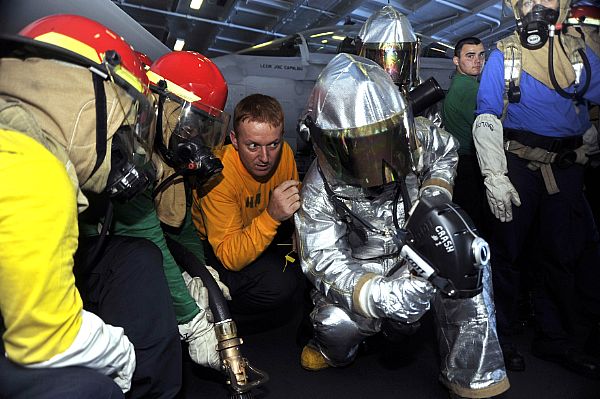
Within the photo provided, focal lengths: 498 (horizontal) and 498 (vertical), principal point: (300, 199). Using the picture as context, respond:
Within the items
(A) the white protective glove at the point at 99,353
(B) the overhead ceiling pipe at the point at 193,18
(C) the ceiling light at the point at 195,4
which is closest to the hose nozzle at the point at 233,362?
(A) the white protective glove at the point at 99,353

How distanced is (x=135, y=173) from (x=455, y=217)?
2.92 ft

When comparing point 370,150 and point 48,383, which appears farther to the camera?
point 370,150

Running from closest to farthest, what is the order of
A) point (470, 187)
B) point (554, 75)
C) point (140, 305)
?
point (140, 305) < point (554, 75) < point (470, 187)

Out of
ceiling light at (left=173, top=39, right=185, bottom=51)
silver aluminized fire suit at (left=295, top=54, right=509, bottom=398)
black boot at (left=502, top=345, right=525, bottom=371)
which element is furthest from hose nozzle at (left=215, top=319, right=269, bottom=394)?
ceiling light at (left=173, top=39, right=185, bottom=51)

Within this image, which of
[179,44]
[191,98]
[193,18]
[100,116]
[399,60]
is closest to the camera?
[100,116]

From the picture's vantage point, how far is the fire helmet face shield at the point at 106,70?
1100 mm

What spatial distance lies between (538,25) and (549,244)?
3.00 ft

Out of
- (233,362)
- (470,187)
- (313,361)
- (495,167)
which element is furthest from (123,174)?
(470,187)

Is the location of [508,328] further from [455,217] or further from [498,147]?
[455,217]

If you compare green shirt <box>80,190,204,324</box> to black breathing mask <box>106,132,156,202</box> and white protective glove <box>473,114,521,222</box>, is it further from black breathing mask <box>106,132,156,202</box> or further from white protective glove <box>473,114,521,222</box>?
white protective glove <box>473,114,521,222</box>

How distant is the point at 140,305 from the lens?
1386 mm

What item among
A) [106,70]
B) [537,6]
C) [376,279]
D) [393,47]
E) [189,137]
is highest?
[537,6]

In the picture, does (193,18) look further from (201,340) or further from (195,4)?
(201,340)

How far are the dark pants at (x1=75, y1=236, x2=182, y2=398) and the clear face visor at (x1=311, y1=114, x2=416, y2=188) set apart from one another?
2.21 feet
